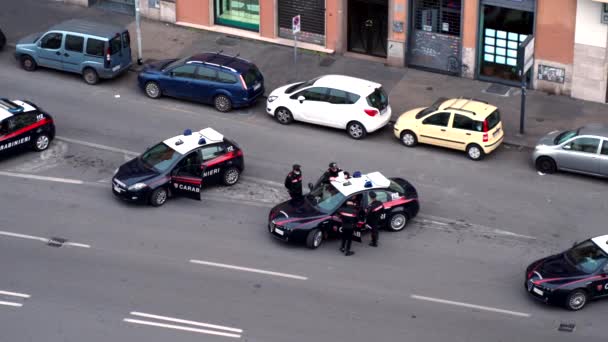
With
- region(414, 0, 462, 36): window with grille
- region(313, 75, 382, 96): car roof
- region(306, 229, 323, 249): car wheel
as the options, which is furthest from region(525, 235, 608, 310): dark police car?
region(414, 0, 462, 36): window with grille

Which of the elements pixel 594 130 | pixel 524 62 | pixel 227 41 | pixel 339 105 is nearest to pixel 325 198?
pixel 339 105

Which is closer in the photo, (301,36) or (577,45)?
(577,45)

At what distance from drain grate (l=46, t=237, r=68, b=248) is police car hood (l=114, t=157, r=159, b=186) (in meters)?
2.45

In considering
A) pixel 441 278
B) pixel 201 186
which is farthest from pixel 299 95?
pixel 441 278

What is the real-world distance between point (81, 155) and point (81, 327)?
9.10 metres

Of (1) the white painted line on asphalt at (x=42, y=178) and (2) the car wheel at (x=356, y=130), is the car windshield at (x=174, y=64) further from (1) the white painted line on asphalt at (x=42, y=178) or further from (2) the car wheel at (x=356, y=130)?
(1) the white painted line on asphalt at (x=42, y=178)

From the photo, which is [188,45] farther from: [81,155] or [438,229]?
[438,229]

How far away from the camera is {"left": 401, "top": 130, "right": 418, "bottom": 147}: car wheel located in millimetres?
35125

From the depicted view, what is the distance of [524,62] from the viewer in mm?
35469

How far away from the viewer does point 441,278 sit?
2870cm

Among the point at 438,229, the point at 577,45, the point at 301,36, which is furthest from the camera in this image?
the point at 301,36

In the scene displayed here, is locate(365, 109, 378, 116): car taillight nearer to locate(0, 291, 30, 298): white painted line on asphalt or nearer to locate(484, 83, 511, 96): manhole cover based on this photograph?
locate(484, 83, 511, 96): manhole cover

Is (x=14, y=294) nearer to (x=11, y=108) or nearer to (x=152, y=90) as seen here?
(x=11, y=108)

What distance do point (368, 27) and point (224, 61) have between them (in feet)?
20.8
